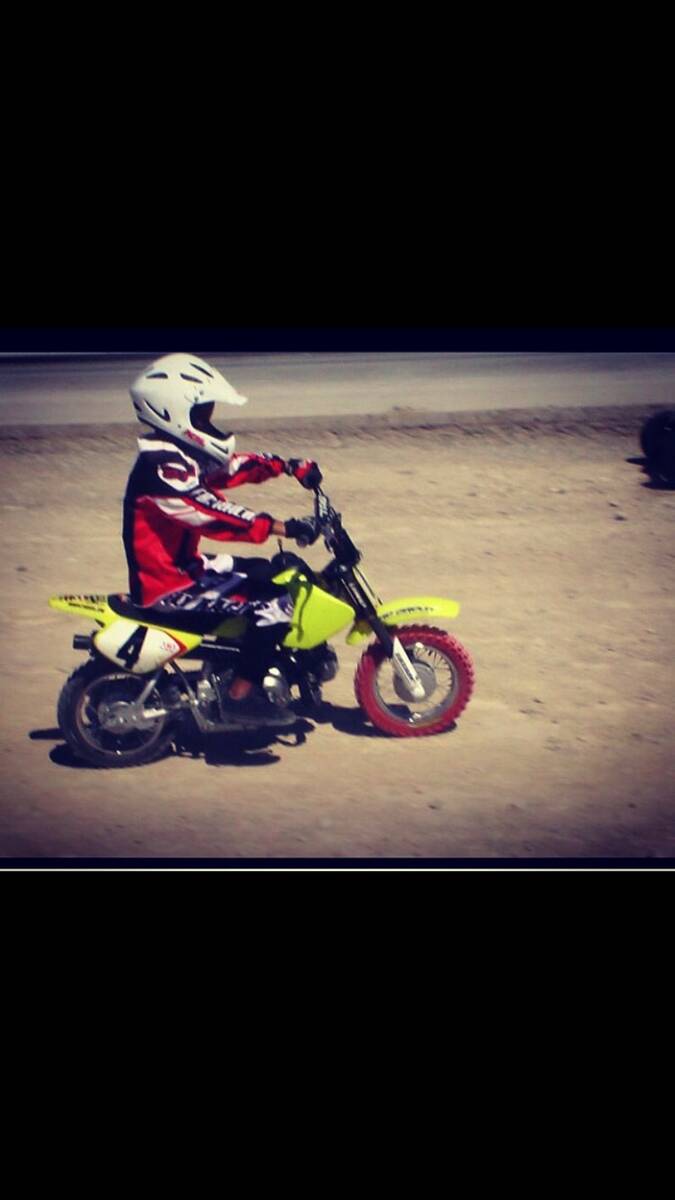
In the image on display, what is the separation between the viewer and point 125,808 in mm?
5438

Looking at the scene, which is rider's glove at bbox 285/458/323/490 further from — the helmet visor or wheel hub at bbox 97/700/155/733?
wheel hub at bbox 97/700/155/733

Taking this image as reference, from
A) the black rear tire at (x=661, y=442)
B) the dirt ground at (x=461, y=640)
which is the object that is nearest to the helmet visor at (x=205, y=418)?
the dirt ground at (x=461, y=640)

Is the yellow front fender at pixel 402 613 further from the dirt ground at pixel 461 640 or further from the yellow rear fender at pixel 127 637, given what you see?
the yellow rear fender at pixel 127 637

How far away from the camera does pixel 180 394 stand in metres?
5.38

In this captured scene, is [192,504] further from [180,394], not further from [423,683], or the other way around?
[423,683]

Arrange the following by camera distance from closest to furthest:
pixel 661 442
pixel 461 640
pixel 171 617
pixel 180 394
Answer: pixel 180 394, pixel 171 617, pixel 461 640, pixel 661 442

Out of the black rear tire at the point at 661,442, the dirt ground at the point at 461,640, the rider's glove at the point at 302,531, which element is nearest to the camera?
the rider's glove at the point at 302,531

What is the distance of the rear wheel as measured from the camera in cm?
550

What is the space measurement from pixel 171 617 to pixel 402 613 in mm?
1002

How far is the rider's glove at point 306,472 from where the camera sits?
5328 millimetres

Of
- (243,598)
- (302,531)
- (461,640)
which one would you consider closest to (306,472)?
(302,531)

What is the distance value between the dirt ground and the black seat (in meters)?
0.29

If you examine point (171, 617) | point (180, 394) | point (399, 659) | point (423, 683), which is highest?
point (180, 394)

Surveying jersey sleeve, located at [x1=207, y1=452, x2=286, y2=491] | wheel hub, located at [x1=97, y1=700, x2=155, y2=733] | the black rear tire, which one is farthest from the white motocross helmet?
the black rear tire
